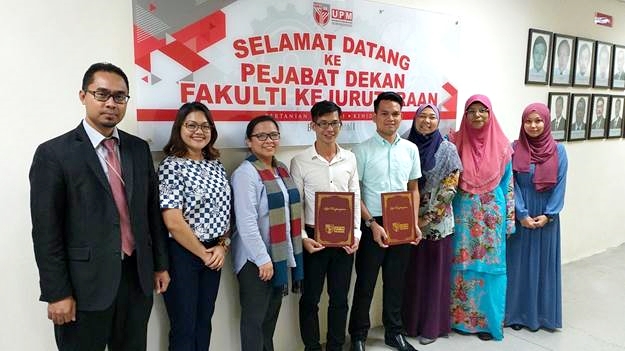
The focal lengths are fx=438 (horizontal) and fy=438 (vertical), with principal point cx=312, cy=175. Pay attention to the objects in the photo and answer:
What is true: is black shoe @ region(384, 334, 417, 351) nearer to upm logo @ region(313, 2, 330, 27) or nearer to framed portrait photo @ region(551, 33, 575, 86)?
upm logo @ region(313, 2, 330, 27)

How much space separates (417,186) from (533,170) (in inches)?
36.4

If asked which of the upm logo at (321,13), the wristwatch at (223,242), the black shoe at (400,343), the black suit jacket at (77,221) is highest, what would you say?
the upm logo at (321,13)

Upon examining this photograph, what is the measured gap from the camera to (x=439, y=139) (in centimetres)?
279

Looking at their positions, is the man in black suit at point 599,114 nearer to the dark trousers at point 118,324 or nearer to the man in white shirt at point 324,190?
the man in white shirt at point 324,190

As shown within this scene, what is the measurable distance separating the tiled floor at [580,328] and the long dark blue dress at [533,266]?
0.11 meters

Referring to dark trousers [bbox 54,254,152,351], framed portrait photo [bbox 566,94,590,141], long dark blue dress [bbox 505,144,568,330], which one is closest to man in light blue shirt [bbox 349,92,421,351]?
long dark blue dress [bbox 505,144,568,330]

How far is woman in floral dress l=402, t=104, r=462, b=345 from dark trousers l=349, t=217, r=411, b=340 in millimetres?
196

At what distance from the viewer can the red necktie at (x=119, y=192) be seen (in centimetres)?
172

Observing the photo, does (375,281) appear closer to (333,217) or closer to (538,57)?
(333,217)

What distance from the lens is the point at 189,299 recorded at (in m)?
2.07

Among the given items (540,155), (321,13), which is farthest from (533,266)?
(321,13)

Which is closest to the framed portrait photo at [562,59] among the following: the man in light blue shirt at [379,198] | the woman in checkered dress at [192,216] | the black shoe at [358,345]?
the man in light blue shirt at [379,198]

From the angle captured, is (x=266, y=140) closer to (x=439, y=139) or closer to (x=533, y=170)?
(x=439, y=139)

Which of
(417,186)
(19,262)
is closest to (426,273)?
(417,186)
